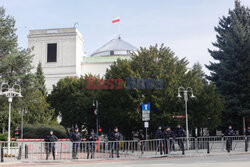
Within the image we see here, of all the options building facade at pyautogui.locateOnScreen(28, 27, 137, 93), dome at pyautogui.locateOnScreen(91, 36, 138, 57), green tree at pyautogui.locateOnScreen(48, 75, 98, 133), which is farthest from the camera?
dome at pyautogui.locateOnScreen(91, 36, 138, 57)

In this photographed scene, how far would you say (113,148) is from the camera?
19.8 meters

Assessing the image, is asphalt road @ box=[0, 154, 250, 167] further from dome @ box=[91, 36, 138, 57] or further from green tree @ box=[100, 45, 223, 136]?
dome @ box=[91, 36, 138, 57]

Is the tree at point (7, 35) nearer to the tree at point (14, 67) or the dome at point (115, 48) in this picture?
the tree at point (14, 67)

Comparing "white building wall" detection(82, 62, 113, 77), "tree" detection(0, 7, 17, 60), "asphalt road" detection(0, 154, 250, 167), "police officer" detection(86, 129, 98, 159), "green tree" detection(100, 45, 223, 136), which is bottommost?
"asphalt road" detection(0, 154, 250, 167)

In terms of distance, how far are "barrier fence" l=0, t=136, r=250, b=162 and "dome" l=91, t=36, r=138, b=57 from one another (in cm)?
6017

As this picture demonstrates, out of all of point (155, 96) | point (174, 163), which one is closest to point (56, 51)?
point (155, 96)

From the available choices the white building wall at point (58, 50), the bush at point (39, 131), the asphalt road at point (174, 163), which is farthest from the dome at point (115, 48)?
the asphalt road at point (174, 163)

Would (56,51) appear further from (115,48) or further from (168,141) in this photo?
(168,141)

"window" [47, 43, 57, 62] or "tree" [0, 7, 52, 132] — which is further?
"window" [47, 43, 57, 62]

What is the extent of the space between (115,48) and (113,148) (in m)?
66.0

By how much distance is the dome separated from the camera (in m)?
83.8

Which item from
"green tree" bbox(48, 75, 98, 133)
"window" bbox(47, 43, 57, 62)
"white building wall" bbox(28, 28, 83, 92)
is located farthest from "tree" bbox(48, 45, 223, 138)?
"window" bbox(47, 43, 57, 62)

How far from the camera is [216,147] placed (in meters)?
23.1

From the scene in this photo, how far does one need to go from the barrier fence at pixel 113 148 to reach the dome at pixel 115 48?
6017 cm
